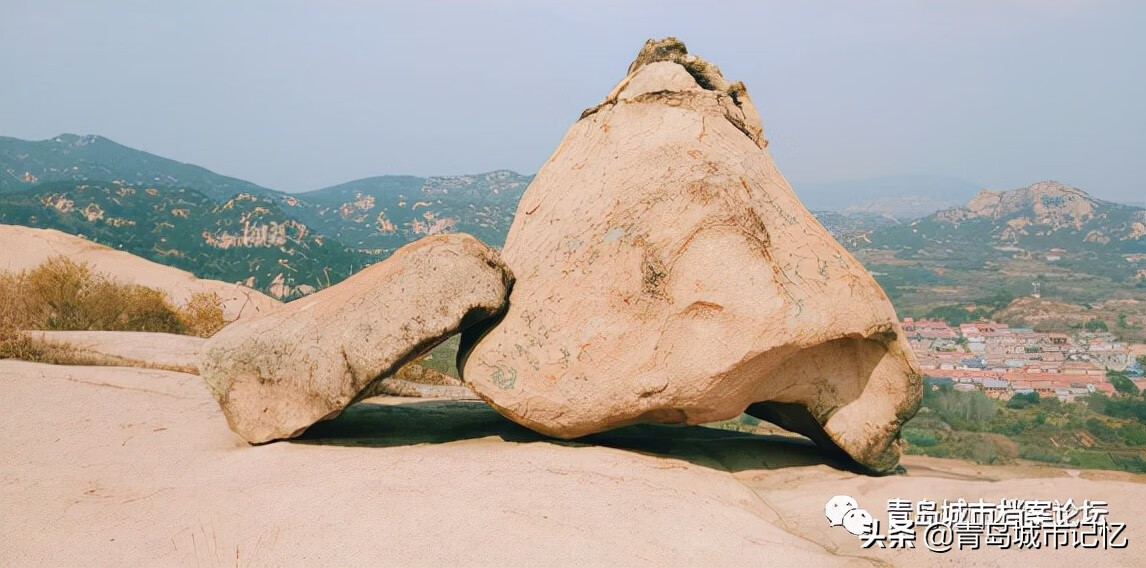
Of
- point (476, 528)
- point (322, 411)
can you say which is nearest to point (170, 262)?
point (322, 411)

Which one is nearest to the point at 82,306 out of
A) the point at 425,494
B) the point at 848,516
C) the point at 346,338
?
the point at 346,338

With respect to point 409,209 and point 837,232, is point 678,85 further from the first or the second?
point 409,209

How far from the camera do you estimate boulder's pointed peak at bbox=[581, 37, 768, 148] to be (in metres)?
6.42

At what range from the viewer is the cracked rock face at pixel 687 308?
5152mm

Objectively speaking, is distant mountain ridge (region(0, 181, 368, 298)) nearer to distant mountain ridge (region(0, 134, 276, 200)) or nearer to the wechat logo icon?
the wechat logo icon

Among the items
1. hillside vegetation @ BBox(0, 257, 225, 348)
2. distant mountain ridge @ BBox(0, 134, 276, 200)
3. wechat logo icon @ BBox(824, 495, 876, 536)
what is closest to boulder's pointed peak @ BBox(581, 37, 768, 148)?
wechat logo icon @ BBox(824, 495, 876, 536)

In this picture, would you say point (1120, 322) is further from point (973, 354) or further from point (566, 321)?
point (566, 321)

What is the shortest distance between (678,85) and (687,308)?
92.5 inches

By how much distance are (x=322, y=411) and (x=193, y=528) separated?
1449 millimetres

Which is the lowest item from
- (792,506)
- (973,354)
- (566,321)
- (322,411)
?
(973,354)

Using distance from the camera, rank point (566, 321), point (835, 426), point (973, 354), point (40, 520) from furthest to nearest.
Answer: point (973, 354) < point (835, 426) < point (566, 321) < point (40, 520)

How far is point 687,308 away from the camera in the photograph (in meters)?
5.16

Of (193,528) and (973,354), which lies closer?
(193,528)

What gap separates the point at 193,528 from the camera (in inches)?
163
